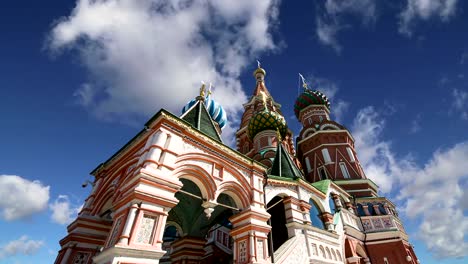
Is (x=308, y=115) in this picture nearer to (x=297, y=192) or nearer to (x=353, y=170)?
(x=353, y=170)

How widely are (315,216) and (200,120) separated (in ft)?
25.1

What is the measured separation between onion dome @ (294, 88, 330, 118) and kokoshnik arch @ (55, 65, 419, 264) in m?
13.9

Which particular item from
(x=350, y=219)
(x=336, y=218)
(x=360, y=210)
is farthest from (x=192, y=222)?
(x=360, y=210)

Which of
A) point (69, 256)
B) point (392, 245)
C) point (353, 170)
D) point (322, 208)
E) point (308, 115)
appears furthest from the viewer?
point (308, 115)

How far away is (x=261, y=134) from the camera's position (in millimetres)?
22250

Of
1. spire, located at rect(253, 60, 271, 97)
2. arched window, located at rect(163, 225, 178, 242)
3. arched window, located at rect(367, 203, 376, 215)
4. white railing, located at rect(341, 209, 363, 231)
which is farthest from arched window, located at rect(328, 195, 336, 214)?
spire, located at rect(253, 60, 271, 97)

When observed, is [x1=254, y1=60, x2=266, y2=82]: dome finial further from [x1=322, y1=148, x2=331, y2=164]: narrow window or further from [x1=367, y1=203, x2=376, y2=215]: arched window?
[x1=367, y1=203, x2=376, y2=215]: arched window

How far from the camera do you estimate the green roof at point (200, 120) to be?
1038cm

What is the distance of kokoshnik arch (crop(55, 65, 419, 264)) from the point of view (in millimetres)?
6332


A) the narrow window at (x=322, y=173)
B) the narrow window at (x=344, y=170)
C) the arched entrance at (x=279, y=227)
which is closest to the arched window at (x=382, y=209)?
the narrow window at (x=344, y=170)

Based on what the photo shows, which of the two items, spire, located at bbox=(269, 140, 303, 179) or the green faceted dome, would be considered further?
the green faceted dome

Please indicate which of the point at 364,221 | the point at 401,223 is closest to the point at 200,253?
the point at 364,221

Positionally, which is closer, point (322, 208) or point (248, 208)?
point (248, 208)

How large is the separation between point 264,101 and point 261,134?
10.3 metres
